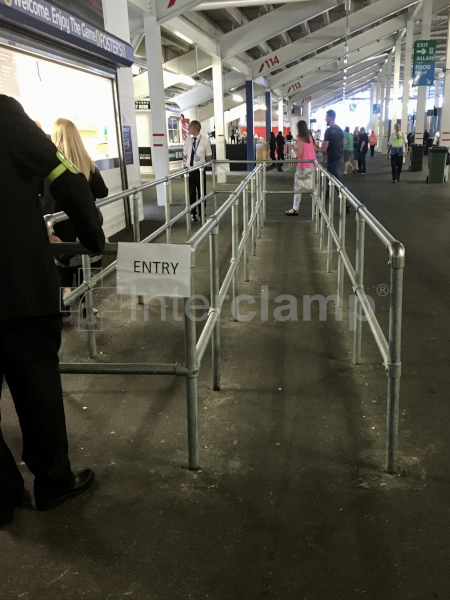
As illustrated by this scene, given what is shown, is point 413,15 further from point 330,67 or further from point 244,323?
point 244,323

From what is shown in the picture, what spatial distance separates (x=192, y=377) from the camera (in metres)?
2.42

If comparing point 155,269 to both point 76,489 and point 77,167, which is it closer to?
point 76,489

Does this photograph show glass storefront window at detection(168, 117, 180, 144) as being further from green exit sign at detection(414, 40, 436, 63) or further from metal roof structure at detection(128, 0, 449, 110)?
green exit sign at detection(414, 40, 436, 63)

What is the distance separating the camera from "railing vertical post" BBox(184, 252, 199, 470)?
2.36 meters

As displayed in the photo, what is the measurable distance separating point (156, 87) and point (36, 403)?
10.2 meters

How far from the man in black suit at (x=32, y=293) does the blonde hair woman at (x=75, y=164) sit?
1.78m

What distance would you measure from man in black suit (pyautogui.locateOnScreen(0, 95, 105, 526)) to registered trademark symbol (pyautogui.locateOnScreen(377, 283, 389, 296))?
3.75 meters

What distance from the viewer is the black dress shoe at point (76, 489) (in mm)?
2324

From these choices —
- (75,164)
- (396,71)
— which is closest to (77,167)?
(75,164)

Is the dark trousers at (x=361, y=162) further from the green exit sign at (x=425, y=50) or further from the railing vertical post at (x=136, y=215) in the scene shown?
the railing vertical post at (x=136, y=215)

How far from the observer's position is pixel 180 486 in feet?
8.16

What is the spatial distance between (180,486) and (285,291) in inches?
129

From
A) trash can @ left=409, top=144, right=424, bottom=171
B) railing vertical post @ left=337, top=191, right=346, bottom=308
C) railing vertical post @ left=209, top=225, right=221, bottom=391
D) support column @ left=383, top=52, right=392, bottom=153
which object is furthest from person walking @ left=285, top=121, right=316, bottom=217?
support column @ left=383, top=52, right=392, bottom=153

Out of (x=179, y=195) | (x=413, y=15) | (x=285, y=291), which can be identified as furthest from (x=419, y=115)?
(x=285, y=291)
